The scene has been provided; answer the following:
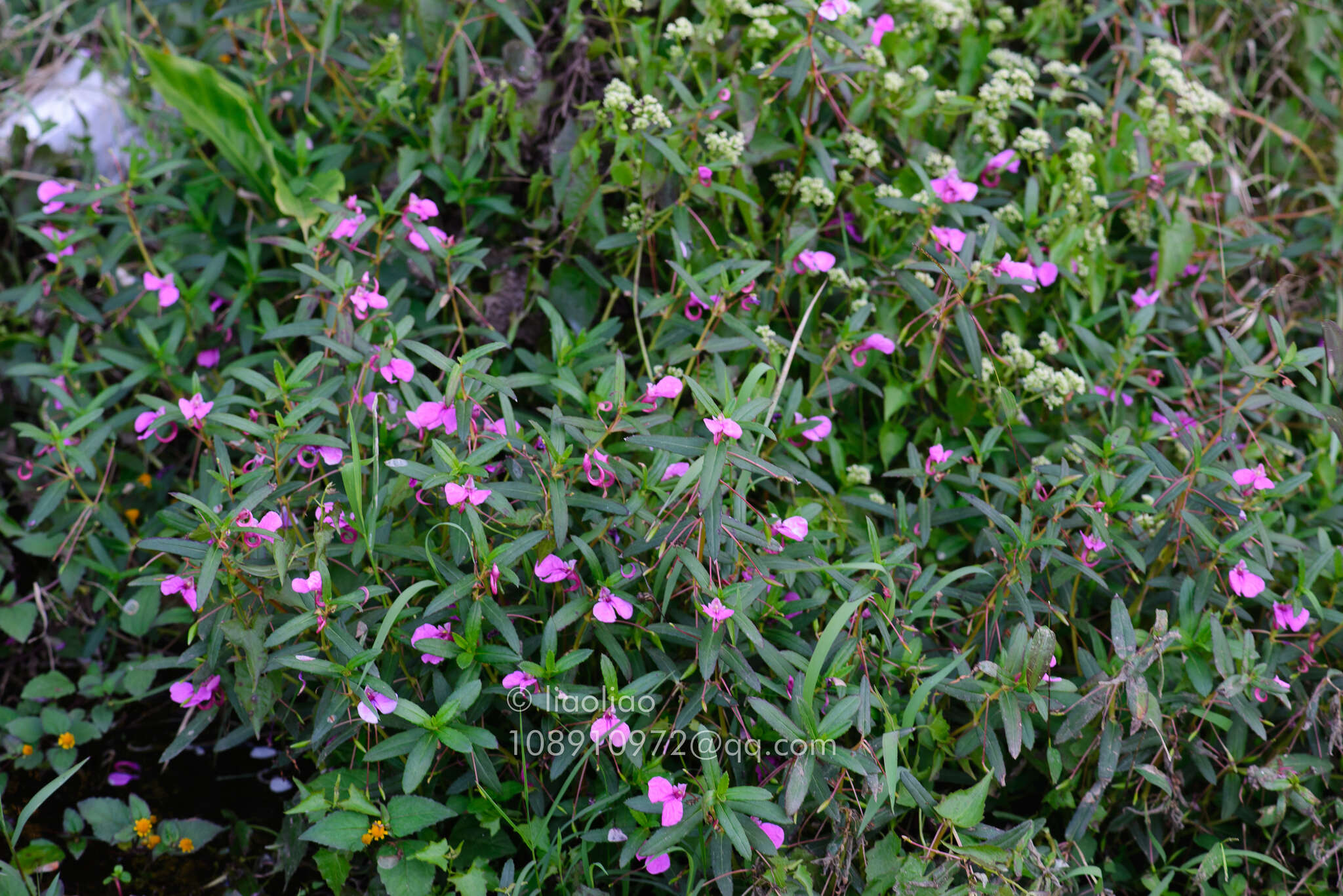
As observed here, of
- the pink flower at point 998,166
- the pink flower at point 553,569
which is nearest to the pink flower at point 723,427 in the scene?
the pink flower at point 553,569

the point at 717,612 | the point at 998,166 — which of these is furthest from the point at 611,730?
the point at 998,166

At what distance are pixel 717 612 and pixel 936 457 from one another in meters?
0.61

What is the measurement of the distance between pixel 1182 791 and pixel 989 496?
655mm

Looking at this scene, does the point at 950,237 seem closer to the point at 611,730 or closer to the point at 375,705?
the point at 611,730

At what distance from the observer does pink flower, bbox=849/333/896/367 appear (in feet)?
6.41

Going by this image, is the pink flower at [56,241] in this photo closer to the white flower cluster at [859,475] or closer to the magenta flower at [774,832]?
the white flower cluster at [859,475]

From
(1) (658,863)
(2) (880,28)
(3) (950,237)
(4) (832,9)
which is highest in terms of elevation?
(4) (832,9)

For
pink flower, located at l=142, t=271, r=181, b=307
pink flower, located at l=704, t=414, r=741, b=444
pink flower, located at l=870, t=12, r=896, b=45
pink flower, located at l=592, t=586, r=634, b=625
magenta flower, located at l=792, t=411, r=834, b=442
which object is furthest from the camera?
pink flower, located at l=870, t=12, r=896, b=45

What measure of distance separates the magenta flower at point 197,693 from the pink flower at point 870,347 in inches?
53.5

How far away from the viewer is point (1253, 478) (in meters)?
1.77

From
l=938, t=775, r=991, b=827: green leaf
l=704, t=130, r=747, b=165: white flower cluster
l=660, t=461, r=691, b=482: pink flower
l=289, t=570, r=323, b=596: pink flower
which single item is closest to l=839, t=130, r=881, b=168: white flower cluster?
l=704, t=130, r=747, b=165: white flower cluster

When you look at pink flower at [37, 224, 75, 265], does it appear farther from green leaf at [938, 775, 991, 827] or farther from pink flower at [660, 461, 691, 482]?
green leaf at [938, 775, 991, 827]

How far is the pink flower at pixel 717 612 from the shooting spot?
58.1 inches

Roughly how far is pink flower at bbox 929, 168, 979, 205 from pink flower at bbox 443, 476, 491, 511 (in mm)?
1160
